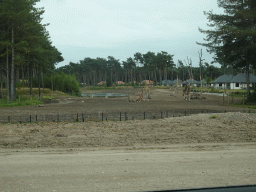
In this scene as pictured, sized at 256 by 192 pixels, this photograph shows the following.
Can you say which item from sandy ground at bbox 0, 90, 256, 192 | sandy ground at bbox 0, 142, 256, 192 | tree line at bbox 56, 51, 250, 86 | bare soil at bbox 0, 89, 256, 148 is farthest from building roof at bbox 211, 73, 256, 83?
sandy ground at bbox 0, 142, 256, 192

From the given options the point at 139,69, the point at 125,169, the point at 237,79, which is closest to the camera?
the point at 125,169

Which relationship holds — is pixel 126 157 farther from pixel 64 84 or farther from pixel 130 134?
pixel 64 84

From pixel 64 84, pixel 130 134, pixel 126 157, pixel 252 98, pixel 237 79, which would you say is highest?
pixel 237 79

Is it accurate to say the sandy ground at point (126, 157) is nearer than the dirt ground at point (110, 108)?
Yes

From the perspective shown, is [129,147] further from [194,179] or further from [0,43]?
[0,43]

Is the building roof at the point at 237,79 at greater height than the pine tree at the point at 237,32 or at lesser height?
lesser

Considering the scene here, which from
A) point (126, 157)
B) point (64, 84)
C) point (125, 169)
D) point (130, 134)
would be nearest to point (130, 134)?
point (130, 134)

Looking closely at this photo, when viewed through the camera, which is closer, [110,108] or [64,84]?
[110,108]

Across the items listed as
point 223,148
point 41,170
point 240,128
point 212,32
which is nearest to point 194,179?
point 41,170

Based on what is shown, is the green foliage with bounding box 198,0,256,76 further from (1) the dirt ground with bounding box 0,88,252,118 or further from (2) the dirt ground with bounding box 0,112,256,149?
(2) the dirt ground with bounding box 0,112,256,149

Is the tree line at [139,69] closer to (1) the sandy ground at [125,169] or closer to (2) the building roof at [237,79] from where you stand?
(2) the building roof at [237,79]

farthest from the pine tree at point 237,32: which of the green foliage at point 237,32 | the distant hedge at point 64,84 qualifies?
the distant hedge at point 64,84

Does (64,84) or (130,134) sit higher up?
(64,84)

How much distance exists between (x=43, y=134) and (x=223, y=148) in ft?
25.2
